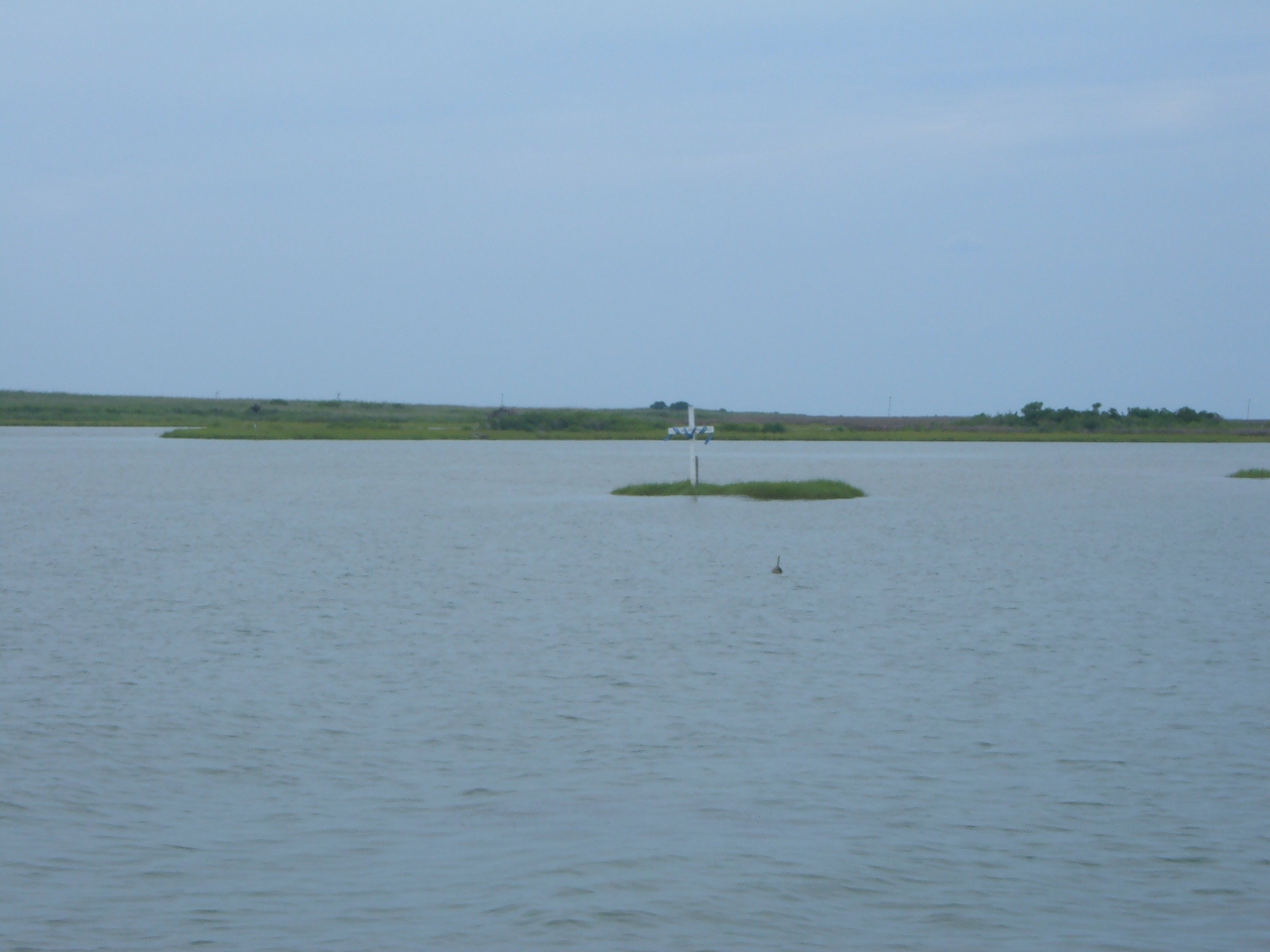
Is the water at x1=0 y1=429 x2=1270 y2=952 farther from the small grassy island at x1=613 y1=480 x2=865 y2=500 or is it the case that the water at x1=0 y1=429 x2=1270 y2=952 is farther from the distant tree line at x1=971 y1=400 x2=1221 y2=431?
the distant tree line at x1=971 y1=400 x2=1221 y2=431

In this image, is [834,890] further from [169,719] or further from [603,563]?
[603,563]

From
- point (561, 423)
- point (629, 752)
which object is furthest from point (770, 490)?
point (561, 423)

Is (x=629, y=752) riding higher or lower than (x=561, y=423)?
lower

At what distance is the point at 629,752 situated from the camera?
13117 mm

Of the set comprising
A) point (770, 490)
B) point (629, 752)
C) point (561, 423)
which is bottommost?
point (629, 752)

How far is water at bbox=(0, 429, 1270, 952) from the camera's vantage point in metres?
9.10

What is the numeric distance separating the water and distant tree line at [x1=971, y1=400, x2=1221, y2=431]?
402 feet

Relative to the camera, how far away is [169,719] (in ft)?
46.9

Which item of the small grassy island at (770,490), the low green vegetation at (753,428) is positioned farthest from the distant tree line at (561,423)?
the small grassy island at (770,490)

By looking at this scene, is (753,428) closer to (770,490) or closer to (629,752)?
(770,490)

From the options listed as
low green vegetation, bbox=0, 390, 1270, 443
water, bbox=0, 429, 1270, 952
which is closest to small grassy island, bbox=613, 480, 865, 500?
water, bbox=0, 429, 1270, 952

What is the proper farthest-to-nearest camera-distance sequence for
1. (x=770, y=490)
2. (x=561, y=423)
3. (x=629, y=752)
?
(x=561, y=423)
(x=770, y=490)
(x=629, y=752)

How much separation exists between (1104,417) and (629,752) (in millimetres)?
→ 145700

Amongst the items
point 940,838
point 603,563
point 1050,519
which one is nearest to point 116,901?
point 940,838
